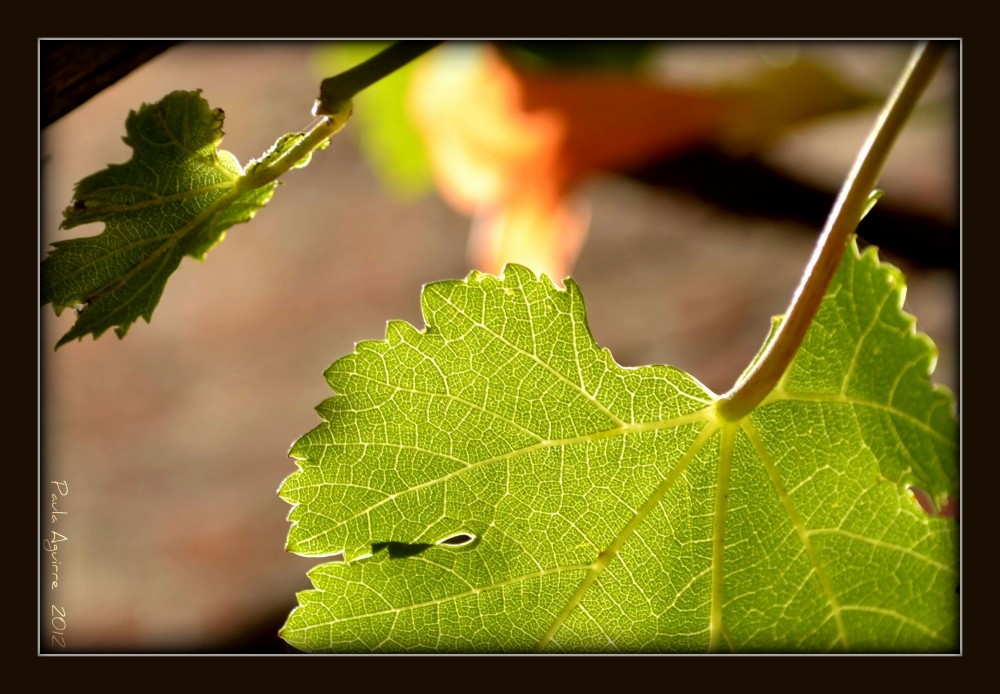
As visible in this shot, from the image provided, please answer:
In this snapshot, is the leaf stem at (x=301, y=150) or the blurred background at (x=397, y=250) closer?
the leaf stem at (x=301, y=150)

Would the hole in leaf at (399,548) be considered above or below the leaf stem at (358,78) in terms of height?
below

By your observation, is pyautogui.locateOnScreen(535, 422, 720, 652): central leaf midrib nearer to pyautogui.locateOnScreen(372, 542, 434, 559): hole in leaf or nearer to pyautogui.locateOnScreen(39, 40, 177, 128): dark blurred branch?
pyautogui.locateOnScreen(372, 542, 434, 559): hole in leaf

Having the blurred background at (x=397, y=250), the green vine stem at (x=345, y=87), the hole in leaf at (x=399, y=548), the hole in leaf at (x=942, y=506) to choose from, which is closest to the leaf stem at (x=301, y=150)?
the green vine stem at (x=345, y=87)

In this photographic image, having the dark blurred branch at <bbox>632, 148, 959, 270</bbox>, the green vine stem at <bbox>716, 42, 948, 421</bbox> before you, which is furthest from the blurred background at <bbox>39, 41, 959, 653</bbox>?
the green vine stem at <bbox>716, 42, 948, 421</bbox>

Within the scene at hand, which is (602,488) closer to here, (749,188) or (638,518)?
(638,518)

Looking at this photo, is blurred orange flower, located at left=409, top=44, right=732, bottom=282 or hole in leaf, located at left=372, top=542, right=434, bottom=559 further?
blurred orange flower, located at left=409, top=44, right=732, bottom=282

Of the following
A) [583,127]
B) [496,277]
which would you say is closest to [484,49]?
[583,127]

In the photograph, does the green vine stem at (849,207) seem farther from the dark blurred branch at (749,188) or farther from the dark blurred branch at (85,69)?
the dark blurred branch at (749,188)

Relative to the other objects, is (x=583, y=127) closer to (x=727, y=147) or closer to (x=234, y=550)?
(x=727, y=147)
